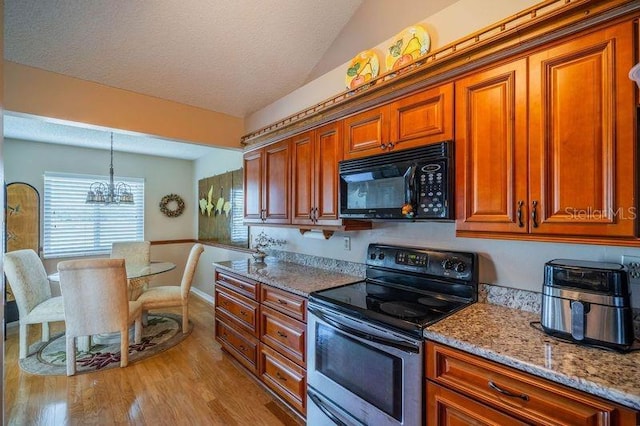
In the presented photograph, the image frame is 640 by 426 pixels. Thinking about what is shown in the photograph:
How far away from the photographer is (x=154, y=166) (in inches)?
211

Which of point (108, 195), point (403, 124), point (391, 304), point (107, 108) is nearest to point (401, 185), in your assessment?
point (403, 124)

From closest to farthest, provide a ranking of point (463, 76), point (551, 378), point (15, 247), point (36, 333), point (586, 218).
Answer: point (551, 378) < point (586, 218) < point (463, 76) < point (36, 333) < point (15, 247)

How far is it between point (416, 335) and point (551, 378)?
50 cm

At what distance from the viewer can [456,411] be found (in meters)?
1.21

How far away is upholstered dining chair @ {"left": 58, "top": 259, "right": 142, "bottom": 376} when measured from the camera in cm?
259

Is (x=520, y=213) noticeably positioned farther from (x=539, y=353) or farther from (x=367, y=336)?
(x=367, y=336)

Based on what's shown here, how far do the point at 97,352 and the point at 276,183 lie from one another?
2.75 meters

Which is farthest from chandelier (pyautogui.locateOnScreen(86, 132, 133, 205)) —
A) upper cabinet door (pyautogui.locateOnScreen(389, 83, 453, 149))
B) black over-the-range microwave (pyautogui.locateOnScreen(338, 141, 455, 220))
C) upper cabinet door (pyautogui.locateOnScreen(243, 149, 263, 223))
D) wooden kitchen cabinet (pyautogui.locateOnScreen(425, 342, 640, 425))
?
wooden kitchen cabinet (pyautogui.locateOnScreen(425, 342, 640, 425))

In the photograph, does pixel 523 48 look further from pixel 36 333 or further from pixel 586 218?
pixel 36 333

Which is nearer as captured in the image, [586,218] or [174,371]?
[586,218]

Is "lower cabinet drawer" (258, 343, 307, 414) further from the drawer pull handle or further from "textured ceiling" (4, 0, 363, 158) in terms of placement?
"textured ceiling" (4, 0, 363, 158)

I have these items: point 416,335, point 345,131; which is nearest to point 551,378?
point 416,335

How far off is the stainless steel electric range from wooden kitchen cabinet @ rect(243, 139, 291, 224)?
42.1 inches

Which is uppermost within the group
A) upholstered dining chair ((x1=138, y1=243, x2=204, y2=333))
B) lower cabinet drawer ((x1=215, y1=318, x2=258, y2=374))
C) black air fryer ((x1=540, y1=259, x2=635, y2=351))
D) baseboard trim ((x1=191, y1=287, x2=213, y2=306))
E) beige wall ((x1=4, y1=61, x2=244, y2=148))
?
beige wall ((x1=4, y1=61, x2=244, y2=148))
